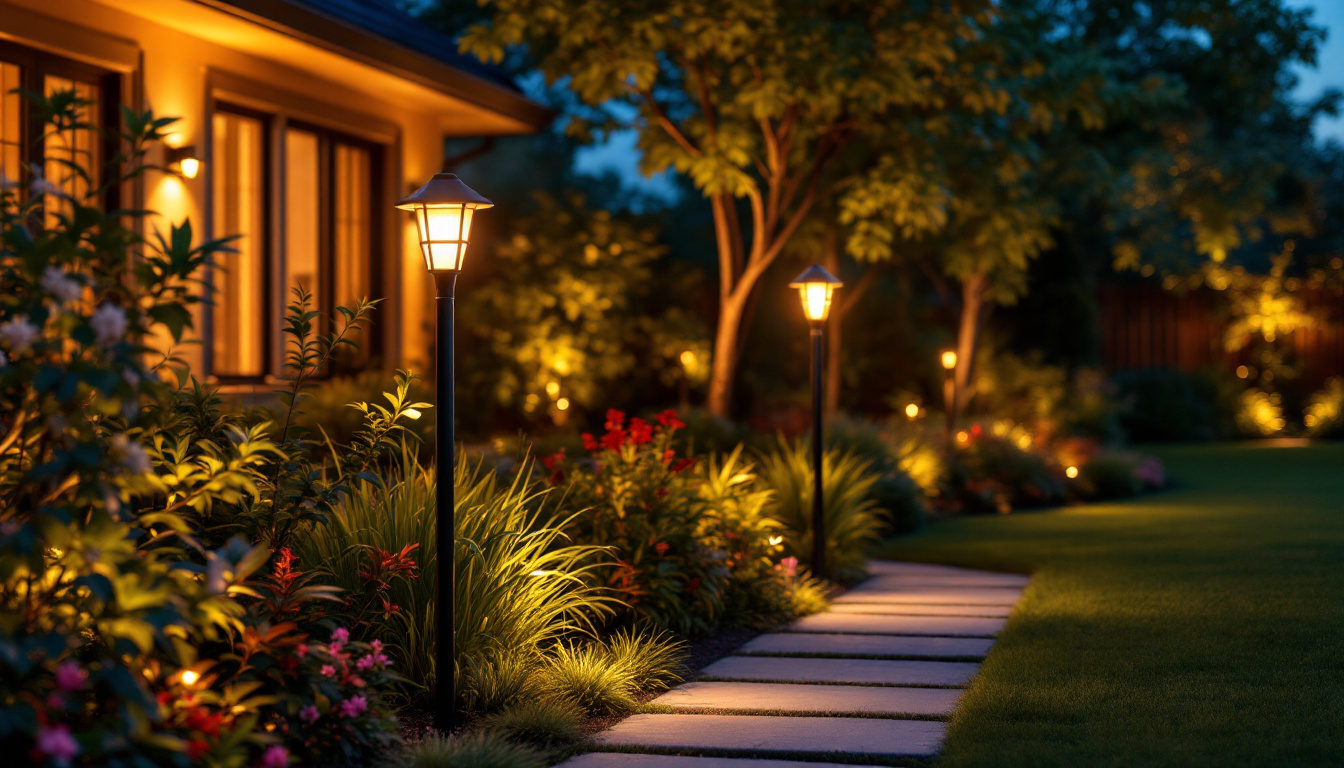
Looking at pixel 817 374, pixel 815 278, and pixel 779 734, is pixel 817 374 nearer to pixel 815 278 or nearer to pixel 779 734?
pixel 815 278

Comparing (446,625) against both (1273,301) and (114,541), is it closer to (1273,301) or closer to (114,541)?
(114,541)

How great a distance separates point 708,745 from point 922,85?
24.4ft

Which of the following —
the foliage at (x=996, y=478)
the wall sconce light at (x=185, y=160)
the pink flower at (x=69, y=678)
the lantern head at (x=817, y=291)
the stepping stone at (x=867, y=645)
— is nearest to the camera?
the pink flower at (x=69, y=678)

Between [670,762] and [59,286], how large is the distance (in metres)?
2.32

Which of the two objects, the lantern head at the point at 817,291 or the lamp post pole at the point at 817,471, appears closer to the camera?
the lamp post pole at the point at 817,471

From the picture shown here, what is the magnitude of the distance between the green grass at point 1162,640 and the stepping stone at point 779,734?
6.4 inches

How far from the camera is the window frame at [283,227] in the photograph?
9.34 meters

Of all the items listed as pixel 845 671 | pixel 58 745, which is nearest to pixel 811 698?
pixel 845 671

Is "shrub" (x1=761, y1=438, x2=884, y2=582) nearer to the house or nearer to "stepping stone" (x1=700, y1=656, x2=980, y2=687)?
"stepping stone" (x1=700, y1=656, x2=980, y2=687)

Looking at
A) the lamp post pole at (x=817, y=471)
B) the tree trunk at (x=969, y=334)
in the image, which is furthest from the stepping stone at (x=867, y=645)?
the tree trunk at (x=969, y=334)

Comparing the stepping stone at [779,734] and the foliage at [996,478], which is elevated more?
the foliage at [996,478]

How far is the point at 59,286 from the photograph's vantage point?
2.90m

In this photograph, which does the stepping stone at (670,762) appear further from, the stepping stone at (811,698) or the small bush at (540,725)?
the stepping stone at (811,698)

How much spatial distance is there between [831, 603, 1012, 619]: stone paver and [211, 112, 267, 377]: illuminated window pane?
513cm
